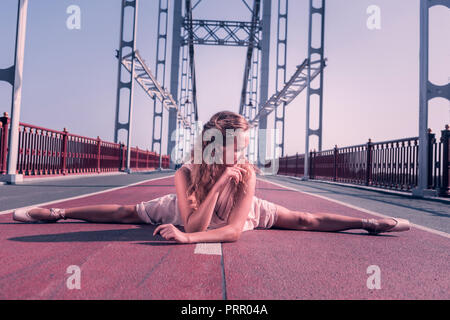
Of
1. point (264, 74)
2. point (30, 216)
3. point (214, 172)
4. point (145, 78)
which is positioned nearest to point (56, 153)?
point (30, 216)

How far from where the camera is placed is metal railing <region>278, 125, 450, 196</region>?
25.1 feet

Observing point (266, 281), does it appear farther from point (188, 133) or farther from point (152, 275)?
point (188, 133)

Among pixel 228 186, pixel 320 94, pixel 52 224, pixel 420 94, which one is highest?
pixel 320 94

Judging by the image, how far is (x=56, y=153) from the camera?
11531mm

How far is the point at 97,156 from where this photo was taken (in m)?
15.9

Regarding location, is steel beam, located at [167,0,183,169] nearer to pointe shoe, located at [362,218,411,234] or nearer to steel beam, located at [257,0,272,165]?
steel beam, located at [257,0,272,165]

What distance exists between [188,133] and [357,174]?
44.6 m

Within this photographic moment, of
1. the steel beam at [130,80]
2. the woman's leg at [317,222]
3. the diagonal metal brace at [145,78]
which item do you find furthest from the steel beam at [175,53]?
the woman's leg at [317,222]

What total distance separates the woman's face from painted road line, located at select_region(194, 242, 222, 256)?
595 millimetres

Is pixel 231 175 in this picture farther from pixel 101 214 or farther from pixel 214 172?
pixel 101 214

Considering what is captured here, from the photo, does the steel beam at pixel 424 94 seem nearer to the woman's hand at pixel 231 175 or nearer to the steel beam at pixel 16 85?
the woman's hand at pixel 231 175

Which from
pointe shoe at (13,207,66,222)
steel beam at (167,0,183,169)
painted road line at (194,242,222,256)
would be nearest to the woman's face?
painted road line at (194,242,222,256)

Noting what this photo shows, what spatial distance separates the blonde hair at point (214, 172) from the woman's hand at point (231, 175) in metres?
0.05
